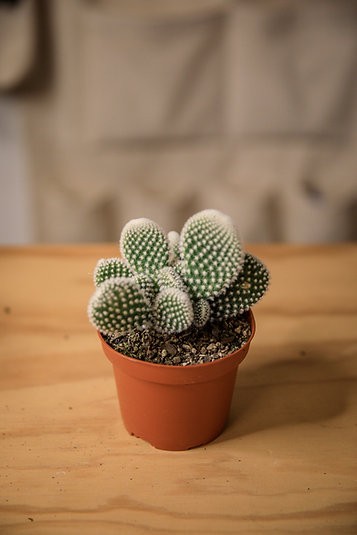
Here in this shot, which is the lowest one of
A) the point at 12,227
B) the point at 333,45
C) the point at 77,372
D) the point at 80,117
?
the point at 12,227

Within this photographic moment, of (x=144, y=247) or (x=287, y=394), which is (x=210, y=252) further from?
(x=287, y=394)

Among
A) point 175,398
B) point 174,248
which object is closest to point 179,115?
point 174,248

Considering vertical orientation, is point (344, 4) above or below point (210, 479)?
above

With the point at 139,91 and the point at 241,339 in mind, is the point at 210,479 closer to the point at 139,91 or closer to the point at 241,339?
the point at 241,339

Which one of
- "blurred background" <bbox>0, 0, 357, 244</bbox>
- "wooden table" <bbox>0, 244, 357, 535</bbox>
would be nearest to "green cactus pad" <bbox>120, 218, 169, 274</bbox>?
"wooden table" <bbox>0, 244, 357, 535</bbox>

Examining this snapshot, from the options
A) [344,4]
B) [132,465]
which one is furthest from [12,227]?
[132,465]

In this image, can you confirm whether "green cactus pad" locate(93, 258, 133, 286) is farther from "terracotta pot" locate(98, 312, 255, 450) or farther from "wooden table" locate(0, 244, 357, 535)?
"wooden table" locate(0, 244, 357, 535)

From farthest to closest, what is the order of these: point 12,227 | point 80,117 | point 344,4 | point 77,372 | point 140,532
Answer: point 12,227 < point 80,117 < point 344,4 < point 77,372 < point 140,532
